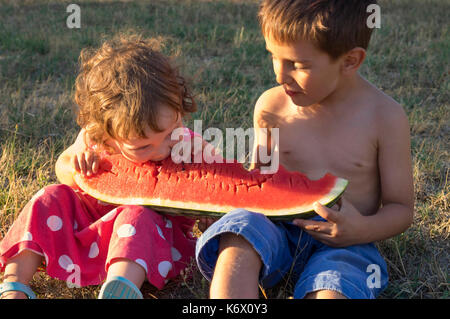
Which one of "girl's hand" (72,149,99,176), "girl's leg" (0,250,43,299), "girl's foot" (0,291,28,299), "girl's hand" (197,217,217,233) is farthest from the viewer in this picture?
"girl's hand" (72,149,99,176)

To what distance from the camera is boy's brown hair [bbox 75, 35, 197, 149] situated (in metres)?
2.13

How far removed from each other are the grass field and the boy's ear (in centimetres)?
79

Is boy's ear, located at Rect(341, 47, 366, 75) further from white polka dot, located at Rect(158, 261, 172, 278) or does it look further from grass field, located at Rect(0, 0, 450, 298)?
white polka dot, located at Rect(158, 261, 172, 278)

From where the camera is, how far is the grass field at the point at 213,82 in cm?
245

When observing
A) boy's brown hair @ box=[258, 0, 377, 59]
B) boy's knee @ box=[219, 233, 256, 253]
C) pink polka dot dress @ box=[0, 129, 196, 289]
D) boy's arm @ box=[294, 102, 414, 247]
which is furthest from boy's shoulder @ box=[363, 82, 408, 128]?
pink polka dot dress @ box=[0, 129, 196, 289]

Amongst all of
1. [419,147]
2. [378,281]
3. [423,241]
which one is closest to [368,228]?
[378,281]

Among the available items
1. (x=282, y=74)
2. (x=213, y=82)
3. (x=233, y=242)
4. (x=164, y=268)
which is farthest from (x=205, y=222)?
(x=213, y=82)

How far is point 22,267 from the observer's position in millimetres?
2135

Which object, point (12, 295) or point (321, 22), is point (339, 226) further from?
point (12, 295)

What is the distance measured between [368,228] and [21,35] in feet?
14.5
